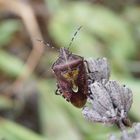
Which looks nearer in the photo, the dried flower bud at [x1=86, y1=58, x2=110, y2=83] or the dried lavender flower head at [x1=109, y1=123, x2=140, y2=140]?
the dried lavender flower head at [x1=109, y1=123, x2=140, y2=140]

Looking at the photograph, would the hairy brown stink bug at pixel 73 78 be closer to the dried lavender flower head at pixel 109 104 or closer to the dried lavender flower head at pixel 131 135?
the dried lavender flower head at pixel 109 104

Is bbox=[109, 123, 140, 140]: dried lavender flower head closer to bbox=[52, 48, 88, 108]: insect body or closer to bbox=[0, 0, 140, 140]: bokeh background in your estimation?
bbox=[52, 48, 88, 108]: insect body

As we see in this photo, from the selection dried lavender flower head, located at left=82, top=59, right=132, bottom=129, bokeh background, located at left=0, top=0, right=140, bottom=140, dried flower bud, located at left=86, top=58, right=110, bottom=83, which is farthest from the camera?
bokeh background, located at left=0, top=0, right=140, bottom=140

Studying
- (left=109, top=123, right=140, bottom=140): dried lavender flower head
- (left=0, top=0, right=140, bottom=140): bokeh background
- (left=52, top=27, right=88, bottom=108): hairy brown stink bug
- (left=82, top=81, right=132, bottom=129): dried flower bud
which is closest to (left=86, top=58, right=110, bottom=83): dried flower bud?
(left=52, top=27, right=88, bottom=108): hairy brown stink bug

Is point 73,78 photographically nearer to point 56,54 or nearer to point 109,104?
point 109,104

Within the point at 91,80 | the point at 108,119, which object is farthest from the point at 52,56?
the point at 108,119

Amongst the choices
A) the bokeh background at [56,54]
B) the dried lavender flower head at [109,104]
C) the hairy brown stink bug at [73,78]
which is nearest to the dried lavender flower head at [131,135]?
the dried lavender flower head at [109,104]

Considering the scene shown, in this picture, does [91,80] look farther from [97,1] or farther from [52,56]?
[97,1]

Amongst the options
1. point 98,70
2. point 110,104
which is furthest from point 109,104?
point 98,70
